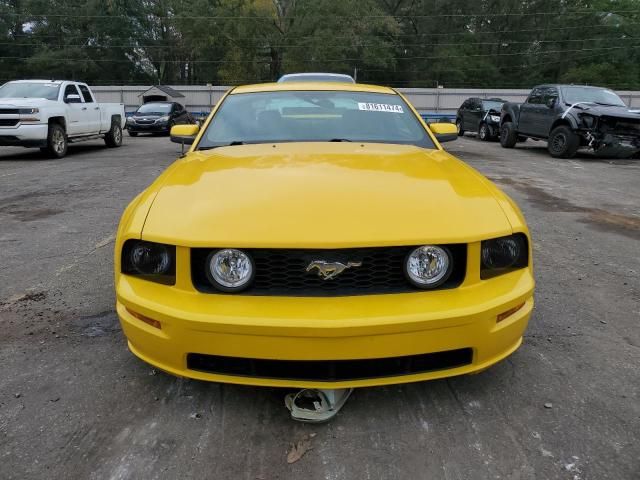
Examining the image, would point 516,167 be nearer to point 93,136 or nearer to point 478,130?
point 478,130

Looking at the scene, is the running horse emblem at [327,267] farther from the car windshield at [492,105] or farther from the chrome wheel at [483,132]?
the car windshield at [492,105]

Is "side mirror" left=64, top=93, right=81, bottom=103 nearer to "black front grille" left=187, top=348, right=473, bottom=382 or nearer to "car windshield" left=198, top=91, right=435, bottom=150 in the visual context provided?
"car windshield" left=198, top=91, right=435, bottom=150

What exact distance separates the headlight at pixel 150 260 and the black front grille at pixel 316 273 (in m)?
0.12

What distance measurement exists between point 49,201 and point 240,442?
20.2 ft

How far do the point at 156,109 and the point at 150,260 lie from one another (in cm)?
2123

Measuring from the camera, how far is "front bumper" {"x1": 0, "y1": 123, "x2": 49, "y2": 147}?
11027 mm

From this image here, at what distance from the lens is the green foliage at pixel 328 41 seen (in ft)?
162

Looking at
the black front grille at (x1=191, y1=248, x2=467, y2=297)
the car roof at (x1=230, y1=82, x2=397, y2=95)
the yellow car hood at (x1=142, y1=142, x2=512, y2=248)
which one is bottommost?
the black front grille at (x1=191, y1=248, x2=467, y2=297)

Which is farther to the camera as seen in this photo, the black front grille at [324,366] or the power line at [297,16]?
the power line at [297,16]

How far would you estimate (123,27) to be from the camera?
5434 cm

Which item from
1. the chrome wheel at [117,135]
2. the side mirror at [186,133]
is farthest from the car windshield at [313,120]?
the chrome wheel at [117,135]

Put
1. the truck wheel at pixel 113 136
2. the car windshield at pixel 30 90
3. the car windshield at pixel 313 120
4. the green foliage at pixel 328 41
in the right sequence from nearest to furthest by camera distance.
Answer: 1. the car windshield at pixel 313 120
2. the car windshield at pixel 30 90
3. the truck wheel at pixel 113 136
4. the green foliage at pixel 328 41

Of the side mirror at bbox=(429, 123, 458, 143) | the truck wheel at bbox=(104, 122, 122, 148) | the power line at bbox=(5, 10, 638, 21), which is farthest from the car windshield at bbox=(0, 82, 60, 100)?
A: the power line at bbox=(5, 10, 638, 21)

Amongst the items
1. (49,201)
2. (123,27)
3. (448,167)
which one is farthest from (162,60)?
(448,167)
